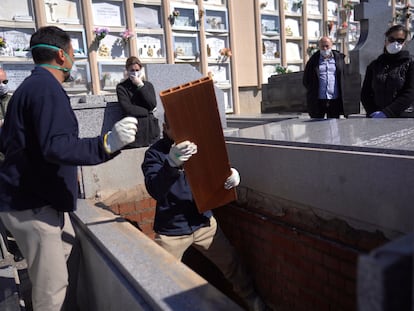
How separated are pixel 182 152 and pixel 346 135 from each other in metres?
1.10

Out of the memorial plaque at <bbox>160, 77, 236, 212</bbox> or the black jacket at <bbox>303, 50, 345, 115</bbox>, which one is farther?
the black jacket at <bbox>303, 50, 345, 115</bbox>

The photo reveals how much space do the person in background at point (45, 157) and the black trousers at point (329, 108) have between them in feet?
10.1

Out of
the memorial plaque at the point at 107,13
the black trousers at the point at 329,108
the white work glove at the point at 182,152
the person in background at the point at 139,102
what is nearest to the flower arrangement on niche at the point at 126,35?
the memorial plaque at the point at 107,13

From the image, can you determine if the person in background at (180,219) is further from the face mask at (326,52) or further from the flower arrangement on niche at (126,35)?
the flower arrangement on niche at (126,35)

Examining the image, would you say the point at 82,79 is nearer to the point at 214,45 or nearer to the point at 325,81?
the point at 214,45

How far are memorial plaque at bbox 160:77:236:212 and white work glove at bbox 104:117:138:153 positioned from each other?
0.23m

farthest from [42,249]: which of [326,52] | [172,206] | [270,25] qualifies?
[270,25]

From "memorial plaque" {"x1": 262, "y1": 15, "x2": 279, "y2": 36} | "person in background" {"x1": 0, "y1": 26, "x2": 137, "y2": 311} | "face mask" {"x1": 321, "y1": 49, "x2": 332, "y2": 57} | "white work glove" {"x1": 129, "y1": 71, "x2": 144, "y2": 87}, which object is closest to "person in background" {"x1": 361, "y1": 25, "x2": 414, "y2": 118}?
"face mask" {"x1": 321, "y1": 49, "x2": 332, "y2": 57}

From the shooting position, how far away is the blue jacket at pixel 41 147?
178 cm

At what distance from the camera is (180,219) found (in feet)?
8.38

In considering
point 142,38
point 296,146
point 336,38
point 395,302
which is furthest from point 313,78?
point 336,38

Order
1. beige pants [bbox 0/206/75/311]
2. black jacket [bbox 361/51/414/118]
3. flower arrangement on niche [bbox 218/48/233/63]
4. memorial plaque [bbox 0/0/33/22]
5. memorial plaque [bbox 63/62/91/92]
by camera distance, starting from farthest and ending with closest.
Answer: flower arrangement on niche [bbox 218/48/233/63]
memorial plaque [bbox 63/62/91/92]
memorial plaque [bbox 0/0/33/22]
black jacket [bbox 361/51/414/118]
beige pants [bbox 0/206/75/311]

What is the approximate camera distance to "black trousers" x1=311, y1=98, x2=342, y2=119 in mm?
4352

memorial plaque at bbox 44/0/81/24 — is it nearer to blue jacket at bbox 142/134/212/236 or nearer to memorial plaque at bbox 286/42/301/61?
memorial plaque at bbox 286/42/301/61
